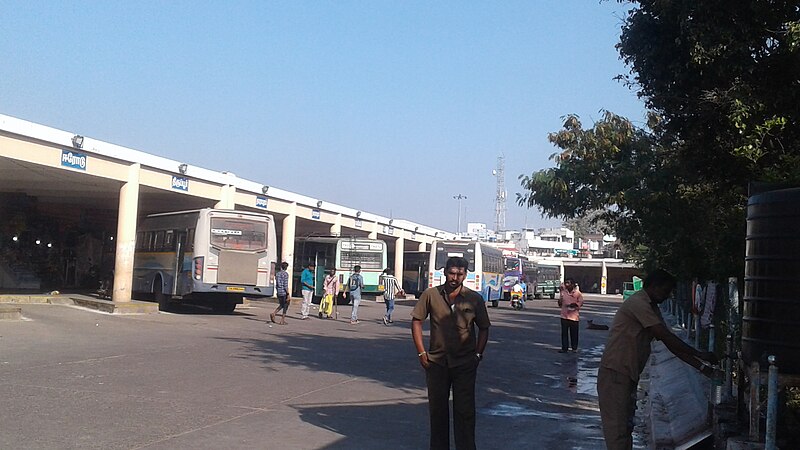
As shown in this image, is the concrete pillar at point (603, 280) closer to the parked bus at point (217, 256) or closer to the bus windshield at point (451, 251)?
the bus windshield at point (451, 251)

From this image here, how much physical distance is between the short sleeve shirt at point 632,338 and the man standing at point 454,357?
1.25 m

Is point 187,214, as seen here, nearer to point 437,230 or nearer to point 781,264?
point 781,264

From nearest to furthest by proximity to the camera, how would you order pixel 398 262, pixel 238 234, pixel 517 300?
pixel 238 234 < pixel 517 300 < pixel 398 262

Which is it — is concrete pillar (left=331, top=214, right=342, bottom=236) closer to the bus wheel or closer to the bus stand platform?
the bus wheel

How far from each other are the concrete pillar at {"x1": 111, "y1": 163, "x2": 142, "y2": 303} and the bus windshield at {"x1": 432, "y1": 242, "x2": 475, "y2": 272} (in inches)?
736

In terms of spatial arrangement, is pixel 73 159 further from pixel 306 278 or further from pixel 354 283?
pixel 354 283

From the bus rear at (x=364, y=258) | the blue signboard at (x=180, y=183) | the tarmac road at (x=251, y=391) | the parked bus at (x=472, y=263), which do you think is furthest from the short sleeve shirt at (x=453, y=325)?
the parked bus at (x=472, y=263)

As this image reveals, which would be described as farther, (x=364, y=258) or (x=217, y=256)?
(x=364, y=258)

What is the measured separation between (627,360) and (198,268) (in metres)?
20.2

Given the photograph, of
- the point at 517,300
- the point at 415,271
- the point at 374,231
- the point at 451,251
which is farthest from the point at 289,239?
the point at 415,271

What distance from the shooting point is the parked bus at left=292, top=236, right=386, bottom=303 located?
38.3 m

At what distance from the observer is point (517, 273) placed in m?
51.5

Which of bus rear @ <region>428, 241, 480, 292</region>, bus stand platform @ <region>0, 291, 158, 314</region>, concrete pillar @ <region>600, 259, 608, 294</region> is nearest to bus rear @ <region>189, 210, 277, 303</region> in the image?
bus stand platform @ <region>0, 291, 158, 314</region>

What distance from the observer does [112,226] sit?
4166cm
